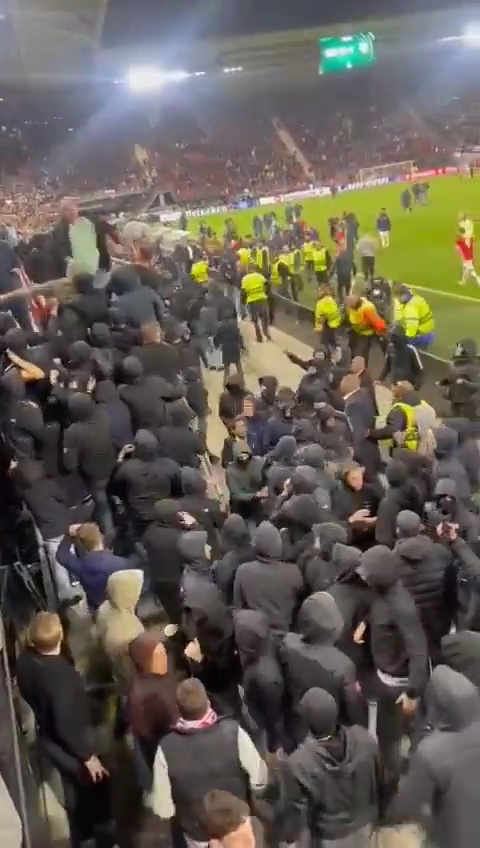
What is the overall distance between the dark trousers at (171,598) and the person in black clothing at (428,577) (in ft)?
4.14

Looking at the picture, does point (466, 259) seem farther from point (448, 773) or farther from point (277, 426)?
point (448, 773)

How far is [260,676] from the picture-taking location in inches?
152

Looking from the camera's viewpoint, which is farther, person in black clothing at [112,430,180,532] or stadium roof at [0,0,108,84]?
stadium roof at [0,0,108,84]

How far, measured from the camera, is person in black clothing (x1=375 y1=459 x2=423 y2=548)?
5094mm

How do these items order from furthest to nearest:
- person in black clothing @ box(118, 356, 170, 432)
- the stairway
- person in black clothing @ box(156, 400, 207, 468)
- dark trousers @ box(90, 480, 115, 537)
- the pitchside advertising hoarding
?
1. the stairway
2. the pitchside advertising hoarding
3. person in black clothing @ box(118, 356, 170, 432)
4. dark trousers @ box(90, 480, 115, 537)
5. person in black clothing @ box(156, 400, 207, 468)

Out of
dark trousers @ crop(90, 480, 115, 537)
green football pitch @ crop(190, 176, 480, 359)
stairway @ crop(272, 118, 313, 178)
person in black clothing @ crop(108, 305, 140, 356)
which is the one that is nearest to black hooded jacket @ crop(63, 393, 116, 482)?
dark trousers @ crop(90, 480, 115, 537)

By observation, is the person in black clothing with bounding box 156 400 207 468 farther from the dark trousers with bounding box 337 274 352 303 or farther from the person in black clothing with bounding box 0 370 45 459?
the dark trousers with bounding box 337 274 352 303

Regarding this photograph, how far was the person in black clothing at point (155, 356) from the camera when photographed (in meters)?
6.43

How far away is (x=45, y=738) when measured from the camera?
3.61 m

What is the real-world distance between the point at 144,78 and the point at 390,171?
250 inches

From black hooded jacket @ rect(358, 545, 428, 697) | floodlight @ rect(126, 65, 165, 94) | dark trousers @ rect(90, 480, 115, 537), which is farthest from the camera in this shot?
floodlight @ rect(126, 65, 165, 94)

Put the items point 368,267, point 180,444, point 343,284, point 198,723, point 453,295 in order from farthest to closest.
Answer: point 453,295, point 368,267, point 343,284, point 180,444, point 198,723

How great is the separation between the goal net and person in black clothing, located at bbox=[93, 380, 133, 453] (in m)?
16.3

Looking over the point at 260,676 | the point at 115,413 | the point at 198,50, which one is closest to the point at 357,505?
the point at 115,413
